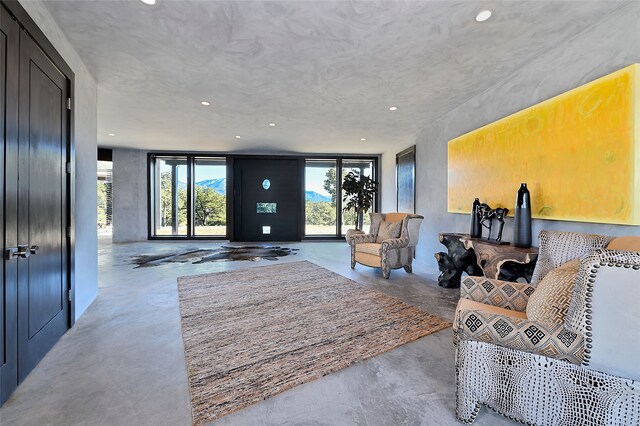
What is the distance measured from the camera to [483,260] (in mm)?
2951

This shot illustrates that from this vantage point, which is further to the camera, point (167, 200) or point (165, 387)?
point (167, 200)

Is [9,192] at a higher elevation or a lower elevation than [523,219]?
higher

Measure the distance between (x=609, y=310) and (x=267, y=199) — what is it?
25.9 ft

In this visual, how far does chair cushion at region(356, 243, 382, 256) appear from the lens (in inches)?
180

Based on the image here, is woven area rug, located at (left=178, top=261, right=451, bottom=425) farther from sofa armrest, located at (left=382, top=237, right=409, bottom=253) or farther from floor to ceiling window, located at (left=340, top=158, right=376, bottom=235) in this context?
floor to ceiling window, located at (left=340, top=158, right=376, bottom=235)

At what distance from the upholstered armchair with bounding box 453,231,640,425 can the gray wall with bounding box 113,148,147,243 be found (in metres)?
8.76

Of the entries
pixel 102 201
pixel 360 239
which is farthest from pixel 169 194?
pixel 360 239

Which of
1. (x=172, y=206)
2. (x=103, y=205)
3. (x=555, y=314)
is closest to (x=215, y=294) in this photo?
(x=555, y=314)

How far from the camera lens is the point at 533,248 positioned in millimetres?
2756


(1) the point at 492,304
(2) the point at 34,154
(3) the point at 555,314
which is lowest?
(1) the point at 492,304

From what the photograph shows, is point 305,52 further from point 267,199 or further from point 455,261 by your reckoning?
point 267,199

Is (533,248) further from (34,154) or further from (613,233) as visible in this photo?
(34,154)

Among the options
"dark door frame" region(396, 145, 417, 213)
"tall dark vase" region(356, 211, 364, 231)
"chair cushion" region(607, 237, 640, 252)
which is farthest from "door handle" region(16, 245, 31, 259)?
"tall dark vase" region(356, 211, 364, 231)

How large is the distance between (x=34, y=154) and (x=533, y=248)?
13.8ft
